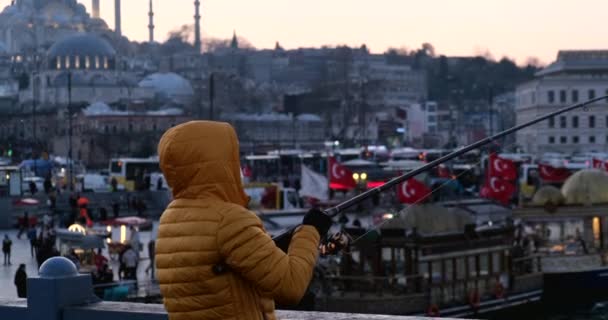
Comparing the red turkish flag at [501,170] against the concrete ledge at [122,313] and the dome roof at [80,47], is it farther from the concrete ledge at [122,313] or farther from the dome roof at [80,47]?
the dome roof at [80,47]

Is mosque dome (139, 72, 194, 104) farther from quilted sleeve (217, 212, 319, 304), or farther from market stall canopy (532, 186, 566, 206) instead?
quilted sleeve (217, 212, 319, 304)

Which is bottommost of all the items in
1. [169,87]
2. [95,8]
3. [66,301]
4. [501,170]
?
[501,170]

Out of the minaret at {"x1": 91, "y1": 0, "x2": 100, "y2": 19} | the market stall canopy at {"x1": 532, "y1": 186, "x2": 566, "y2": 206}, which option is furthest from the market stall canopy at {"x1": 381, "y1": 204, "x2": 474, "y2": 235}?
the minaret at {"x1": 91, "y1": 0, "x2": 100, "y2": 19}

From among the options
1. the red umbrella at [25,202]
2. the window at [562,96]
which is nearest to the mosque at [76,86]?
the red umbrella at [25,202]

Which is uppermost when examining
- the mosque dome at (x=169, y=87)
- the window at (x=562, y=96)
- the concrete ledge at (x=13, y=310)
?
the mosque dome at (x=169, y=87)

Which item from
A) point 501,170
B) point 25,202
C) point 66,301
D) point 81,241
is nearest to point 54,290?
point 66,301

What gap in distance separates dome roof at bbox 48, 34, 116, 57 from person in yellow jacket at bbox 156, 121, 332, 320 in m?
95.6

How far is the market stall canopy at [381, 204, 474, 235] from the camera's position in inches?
615

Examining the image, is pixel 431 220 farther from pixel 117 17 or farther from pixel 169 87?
pixel 117 17

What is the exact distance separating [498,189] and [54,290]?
58.0 ft

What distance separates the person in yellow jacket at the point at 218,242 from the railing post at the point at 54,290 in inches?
71.9

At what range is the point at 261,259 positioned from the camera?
3609 millimetres

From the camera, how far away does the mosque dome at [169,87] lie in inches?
3891

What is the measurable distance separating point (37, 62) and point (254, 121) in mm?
31298
